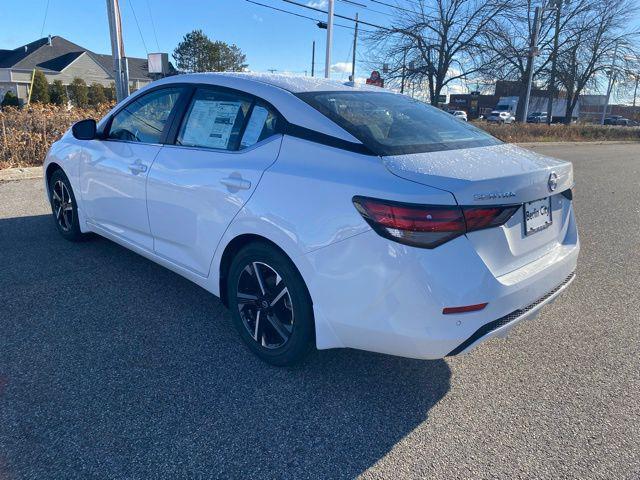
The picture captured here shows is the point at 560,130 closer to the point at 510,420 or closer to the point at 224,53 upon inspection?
the point at 510,420

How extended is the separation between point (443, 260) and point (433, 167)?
1.54ft

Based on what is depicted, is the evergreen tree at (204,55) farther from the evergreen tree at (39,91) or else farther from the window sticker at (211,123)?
the window sticker at (211,123)

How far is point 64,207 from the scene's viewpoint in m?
4.79

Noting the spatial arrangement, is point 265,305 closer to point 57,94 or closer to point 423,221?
point 423,221

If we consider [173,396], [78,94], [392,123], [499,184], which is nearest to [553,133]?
[392,123]

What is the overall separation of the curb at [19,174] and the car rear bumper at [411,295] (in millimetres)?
7828

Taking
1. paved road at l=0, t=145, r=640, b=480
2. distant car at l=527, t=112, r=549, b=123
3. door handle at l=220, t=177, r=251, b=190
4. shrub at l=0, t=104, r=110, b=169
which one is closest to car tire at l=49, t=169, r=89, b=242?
paved road at l=0, t=145, r=640, b=480

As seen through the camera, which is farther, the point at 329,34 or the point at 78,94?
the point at 78,94

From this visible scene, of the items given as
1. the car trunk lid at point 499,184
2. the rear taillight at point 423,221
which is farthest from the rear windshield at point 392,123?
the rear taillight at point 423,221

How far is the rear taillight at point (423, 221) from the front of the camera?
6.95 feet

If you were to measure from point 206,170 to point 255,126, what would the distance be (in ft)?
1.35

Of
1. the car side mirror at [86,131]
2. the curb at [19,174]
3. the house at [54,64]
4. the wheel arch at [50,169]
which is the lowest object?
the curb at [19,174]

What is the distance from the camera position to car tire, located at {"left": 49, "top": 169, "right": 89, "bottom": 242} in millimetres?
4617

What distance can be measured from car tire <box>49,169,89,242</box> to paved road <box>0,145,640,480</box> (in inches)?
32.9
